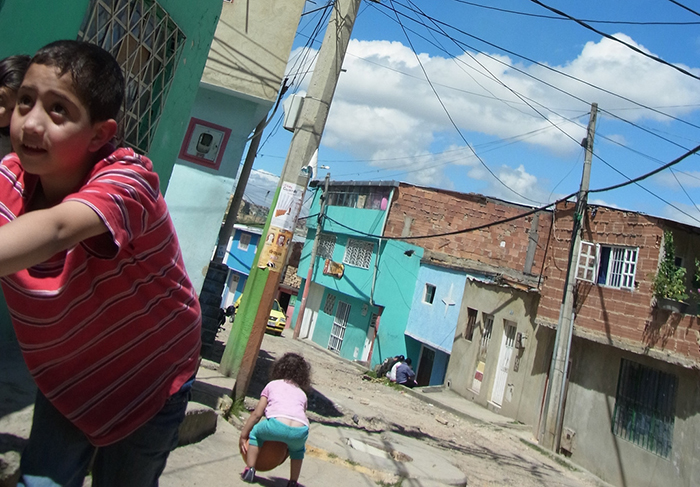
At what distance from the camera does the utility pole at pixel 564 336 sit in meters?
13.1

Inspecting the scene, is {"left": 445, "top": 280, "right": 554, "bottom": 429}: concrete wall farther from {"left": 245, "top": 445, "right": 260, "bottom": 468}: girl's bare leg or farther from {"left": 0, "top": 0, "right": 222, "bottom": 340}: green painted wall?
{"left": 245, "top": 445, "right": 260, "bottom": 468}: girl's bare leg

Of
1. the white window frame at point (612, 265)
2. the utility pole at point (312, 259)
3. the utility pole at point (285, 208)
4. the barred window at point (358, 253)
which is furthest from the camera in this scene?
the utility pole at point (312, 259)

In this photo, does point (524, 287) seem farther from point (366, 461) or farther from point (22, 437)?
point (22, 437)

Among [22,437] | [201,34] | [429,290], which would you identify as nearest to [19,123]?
[22,437]

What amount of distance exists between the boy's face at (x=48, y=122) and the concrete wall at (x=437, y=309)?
19307 mm

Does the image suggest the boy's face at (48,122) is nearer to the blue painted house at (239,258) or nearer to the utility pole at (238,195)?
the utility pole at (238,195)

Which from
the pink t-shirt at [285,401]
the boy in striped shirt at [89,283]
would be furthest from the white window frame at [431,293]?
the boy in striped shirt at [89,283]

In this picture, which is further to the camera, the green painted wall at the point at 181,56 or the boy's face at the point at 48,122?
the green painted wall at the point at 181,56

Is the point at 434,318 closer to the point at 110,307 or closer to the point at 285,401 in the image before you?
the point at 285,401

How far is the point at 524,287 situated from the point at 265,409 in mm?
13529

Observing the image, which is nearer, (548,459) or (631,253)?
(548,459)

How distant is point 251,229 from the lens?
35.6 m

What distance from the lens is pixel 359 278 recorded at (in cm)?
2745

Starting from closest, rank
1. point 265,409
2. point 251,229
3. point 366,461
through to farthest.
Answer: point 265,409 < point 366,461 < point 251,229
